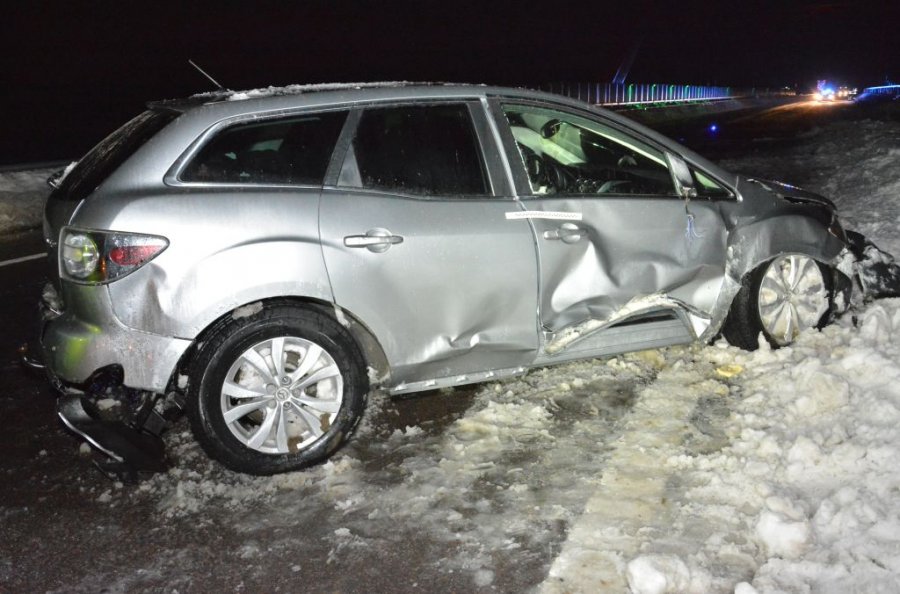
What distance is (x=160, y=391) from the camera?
3984 millimetres

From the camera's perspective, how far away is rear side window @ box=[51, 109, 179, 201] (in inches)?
161

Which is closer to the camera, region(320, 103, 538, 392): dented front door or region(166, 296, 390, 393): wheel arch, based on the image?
region(166, 296, 390, 393): wheel arch

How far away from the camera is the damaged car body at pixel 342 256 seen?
3.91 metres

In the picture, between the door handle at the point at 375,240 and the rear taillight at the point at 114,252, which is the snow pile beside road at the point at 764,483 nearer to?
the door handle at the point at 375,240

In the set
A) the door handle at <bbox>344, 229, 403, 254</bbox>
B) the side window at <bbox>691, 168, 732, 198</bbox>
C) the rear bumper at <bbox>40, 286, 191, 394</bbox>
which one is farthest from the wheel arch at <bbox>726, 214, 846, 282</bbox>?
the rear bumper at <bbox>40, 286, 191, 394</bbox>

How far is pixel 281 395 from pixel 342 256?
0.73 m

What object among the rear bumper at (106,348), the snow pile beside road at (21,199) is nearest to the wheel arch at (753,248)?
the rear bumper at (106,348)

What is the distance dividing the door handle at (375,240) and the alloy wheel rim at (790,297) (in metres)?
2.38

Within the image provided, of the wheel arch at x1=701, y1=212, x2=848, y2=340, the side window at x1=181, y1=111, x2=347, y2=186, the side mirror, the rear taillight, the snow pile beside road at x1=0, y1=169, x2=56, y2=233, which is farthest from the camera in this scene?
the snow pile beside road at x1=0, y1=169, x2=56, y2=233

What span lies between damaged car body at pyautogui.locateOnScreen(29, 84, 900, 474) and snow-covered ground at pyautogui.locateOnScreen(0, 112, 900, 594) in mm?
292

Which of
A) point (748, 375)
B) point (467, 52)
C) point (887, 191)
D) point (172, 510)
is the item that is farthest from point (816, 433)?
point (467, 52)

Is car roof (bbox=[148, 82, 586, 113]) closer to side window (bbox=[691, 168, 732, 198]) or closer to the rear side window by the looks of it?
the rear side window

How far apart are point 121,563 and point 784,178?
10.3m

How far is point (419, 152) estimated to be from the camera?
14.4 feet
